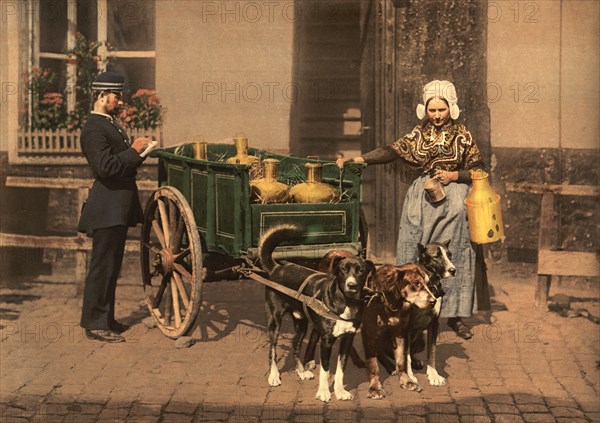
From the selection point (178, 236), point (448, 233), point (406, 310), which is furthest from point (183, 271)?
point (448, 233)

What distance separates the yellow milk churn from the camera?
299 inches

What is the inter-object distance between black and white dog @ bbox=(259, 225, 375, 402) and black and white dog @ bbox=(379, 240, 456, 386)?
0.52m

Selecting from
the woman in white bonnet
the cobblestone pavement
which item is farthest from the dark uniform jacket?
the woman in white bonnet

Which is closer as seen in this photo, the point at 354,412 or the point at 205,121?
the point at 354,412

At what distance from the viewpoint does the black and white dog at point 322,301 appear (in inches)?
243

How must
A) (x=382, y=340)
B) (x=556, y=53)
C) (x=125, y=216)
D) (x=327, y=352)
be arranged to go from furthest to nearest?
(x=556, y=53) < (x=125, y=216) < (x=382, y=340) < (x=327, y=352)

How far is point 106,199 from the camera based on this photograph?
807cm

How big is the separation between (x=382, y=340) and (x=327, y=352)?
865 millimetres

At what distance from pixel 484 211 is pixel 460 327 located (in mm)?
1121

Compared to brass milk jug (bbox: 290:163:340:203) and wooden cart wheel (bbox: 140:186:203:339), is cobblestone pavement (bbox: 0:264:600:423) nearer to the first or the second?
wooden cart wheel (bbox: 140:186:203:339)

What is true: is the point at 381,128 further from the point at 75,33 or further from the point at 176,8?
the point at 75,33

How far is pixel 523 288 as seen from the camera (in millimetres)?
9719

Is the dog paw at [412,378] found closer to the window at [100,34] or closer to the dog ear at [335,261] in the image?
the dog ear at [335,261]

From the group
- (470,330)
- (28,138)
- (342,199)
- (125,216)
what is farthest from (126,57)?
(470,330)
